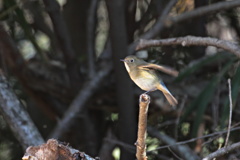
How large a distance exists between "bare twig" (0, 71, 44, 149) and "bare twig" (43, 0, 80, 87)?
1044mm

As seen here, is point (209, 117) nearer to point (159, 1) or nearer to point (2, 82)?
point (159, 1)

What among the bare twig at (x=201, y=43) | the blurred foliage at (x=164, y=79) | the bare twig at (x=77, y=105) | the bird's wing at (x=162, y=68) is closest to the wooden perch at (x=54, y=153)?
the bird's wing at (x=162, y=68)

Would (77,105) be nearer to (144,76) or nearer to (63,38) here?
(63,38)

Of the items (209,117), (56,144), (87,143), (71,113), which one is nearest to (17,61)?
(71,113)

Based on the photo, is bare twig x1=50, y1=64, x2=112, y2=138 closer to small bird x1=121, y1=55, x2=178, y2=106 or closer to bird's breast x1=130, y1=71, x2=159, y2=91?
small bird x1=121, y1=55, x2=178, y2=106

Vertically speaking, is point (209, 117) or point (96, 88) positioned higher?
point (96, 88)

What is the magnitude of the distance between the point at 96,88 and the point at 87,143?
0.69m

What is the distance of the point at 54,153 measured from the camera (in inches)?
94.3

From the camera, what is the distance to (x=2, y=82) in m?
3.59

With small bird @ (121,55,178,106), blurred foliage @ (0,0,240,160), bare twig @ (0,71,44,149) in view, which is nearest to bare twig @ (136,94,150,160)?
small bird @ (121,55,178,106)

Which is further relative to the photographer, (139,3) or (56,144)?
(139,3)

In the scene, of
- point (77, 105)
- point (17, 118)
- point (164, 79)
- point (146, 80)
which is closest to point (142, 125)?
point (146, 80)

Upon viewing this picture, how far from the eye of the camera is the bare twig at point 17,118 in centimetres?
351

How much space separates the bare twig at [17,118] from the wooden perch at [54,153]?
3.68 feet
